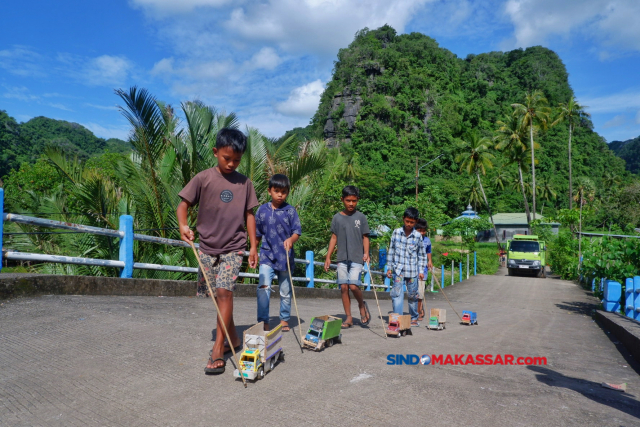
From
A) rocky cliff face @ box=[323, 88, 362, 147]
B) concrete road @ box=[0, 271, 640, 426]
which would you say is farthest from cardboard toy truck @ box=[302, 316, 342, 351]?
rocky cliff face @ box=[323, 88, 362, 147]

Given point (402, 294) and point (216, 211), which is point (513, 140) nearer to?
point (402, 294)

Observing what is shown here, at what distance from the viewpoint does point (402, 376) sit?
3.68 meters

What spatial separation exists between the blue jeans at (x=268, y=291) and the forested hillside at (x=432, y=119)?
5066 cm

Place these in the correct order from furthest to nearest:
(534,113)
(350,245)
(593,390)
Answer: (534,113), (350,245), (593,390)

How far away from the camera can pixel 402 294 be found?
→ 20.8 feet

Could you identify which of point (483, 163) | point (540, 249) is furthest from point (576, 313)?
point (483, 163)

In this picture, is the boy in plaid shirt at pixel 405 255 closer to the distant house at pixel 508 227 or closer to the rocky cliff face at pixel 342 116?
the distant house at pixel 508 227

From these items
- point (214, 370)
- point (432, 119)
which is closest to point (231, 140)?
point (214, 370)

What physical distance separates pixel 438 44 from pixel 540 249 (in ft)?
243

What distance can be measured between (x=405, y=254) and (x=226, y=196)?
11.1 ft

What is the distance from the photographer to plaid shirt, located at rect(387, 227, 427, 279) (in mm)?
6441

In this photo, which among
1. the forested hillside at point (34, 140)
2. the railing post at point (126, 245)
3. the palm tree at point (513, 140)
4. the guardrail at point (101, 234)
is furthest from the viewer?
the palm tree at point (513, 140)

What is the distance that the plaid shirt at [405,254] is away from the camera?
644cm

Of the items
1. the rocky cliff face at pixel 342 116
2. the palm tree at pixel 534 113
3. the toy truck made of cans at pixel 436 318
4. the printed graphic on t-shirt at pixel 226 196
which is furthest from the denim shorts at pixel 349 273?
the rocky cliff face at pixel 342 116
